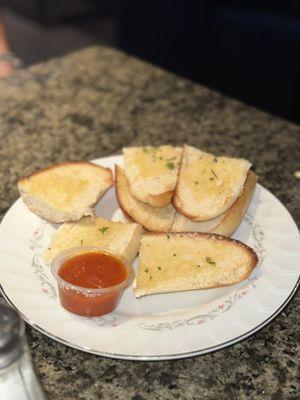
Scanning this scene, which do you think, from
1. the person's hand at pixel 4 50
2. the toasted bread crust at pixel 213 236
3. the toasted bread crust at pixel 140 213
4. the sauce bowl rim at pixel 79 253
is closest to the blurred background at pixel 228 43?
the person's hand at pixel 4 50

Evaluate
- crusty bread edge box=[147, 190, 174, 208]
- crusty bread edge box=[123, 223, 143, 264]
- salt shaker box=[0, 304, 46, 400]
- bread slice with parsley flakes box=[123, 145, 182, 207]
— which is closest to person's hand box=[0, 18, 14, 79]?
bread slice with parsley flakes box=[123, 145, 182, 207]

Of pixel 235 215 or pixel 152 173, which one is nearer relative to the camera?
pixel 235 215

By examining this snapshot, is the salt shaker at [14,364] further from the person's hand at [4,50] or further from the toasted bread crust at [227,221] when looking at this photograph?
the person's hand at [4,50]

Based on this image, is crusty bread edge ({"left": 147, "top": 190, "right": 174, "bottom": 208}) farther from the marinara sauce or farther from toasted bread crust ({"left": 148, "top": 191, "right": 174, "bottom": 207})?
the marinara sauce

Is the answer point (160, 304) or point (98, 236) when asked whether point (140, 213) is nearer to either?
point (98, 236)

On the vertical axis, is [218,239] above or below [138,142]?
above

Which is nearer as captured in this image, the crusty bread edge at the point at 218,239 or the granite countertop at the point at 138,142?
the granite countertop at the point at 138,142

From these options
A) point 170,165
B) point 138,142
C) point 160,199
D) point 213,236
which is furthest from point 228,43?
point 213,236
